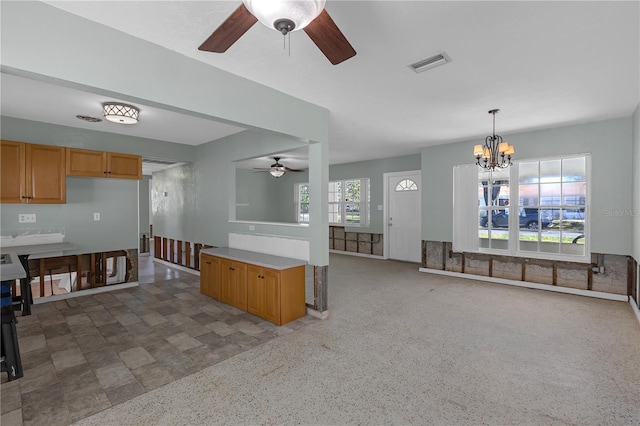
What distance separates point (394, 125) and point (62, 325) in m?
5.02

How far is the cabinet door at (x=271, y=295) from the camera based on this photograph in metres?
3.39

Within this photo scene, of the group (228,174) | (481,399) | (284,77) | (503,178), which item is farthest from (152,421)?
(503,178)

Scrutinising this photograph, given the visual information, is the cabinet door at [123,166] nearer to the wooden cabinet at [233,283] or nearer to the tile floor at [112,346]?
the tile floor at [112,346]

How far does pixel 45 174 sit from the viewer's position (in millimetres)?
4020

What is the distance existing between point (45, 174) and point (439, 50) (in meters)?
5.10

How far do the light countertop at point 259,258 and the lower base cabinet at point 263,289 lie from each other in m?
0.05

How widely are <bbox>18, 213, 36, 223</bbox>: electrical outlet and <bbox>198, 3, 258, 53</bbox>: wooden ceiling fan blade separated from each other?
4309 millimetres

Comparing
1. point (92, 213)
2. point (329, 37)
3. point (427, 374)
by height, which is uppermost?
point (329, 37)

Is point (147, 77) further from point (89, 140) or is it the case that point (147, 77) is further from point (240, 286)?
point (89, 140)

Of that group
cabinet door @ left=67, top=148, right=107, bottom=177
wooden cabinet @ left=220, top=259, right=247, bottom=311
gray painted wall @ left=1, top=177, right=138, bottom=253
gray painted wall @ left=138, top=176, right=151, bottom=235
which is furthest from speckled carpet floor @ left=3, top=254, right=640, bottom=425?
gray painted wall @ left=138, top=176, right=151, bottom=235

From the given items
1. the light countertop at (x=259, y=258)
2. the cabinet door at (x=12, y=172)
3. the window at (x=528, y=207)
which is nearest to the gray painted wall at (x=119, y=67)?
the light countertop at (x=259, y=258)

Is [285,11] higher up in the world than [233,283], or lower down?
higher up

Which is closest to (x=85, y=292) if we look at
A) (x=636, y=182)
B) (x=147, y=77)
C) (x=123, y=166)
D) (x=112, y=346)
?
(x=123, y=166)

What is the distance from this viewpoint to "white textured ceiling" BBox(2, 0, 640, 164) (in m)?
1.85
